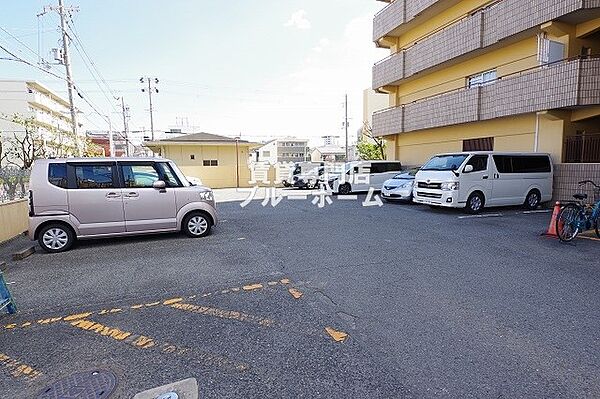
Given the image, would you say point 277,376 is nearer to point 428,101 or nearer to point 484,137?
point 484,137

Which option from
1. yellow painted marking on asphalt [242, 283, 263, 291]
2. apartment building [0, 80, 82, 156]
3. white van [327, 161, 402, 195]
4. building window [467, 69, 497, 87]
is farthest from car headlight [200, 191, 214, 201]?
apartment building [0, 80, 82, 156]

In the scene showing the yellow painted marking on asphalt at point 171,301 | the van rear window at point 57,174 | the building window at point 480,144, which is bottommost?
the yellow painted marking on asphalt at point 171,301

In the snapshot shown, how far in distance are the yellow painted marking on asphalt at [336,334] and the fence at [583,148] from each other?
1108cm

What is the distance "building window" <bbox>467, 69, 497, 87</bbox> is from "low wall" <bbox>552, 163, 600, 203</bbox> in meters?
4.19

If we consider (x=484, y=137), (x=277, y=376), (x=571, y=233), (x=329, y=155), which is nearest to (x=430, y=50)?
(x=484, y=137)

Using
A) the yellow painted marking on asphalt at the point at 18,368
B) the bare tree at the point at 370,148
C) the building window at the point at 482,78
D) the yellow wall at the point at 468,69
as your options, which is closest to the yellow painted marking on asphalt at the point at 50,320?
the yellow painted marking on asphalt at the point at 18,368

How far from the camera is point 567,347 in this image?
9.04ft

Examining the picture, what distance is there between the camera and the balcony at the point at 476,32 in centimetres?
982

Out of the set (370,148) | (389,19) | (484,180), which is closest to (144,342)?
(484,180)

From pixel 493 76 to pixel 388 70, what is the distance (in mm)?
5690

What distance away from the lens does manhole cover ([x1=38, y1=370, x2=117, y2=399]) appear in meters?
2.26

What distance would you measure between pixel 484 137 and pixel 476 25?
415 centimetres

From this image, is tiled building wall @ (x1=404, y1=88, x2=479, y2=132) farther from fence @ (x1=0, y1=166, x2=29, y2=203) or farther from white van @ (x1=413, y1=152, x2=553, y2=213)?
fence @ (x1=0, y1=166, x2=29, y2=203)

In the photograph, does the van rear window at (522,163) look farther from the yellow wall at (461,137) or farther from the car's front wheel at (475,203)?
the yellow wall at (461,137)
